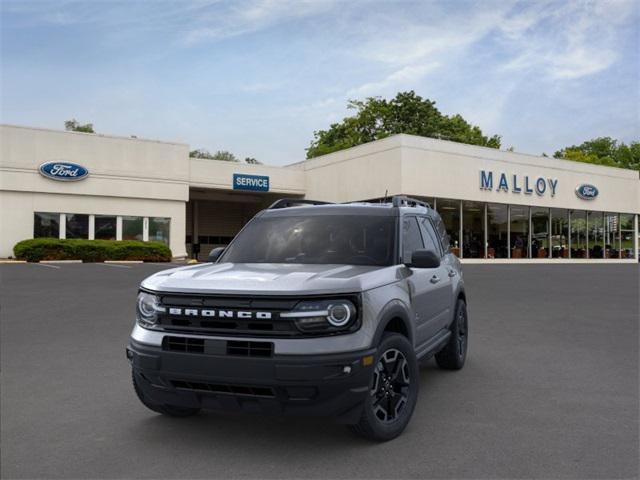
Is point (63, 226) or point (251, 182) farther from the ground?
point (251, 182)

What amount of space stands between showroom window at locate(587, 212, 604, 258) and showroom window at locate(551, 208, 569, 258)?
3.16m

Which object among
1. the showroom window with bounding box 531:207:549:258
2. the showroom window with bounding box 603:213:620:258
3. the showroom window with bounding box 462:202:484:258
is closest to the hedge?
the showroom window with bounding box 462:202:484:258

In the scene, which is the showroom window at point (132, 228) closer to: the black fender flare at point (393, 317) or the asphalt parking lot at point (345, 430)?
the asphalt parking lot at point (345, 430)

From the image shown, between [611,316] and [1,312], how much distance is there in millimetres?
11689

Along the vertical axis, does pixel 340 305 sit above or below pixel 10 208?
below

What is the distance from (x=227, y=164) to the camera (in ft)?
133

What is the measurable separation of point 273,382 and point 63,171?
3368 cm

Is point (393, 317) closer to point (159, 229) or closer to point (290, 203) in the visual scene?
point (290, 203)

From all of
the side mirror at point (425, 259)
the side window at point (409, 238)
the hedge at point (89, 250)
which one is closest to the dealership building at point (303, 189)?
the hedge at point (89, 250)

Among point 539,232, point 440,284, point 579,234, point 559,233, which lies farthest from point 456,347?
point 579,234

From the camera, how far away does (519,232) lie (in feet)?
138

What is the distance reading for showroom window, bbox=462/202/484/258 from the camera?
1528 inches

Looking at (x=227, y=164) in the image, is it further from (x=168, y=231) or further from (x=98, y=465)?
(x=98, y=465)

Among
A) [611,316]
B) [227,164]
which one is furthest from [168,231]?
[611,316]
